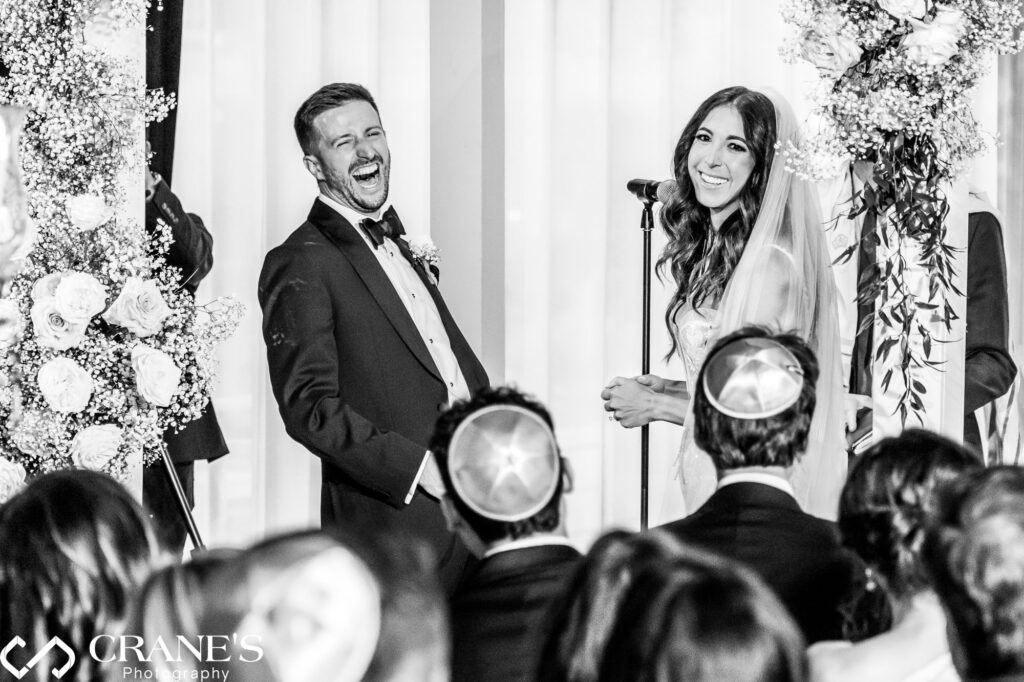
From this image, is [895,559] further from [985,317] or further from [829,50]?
[985,317]

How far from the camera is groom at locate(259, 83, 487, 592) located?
12.6ft

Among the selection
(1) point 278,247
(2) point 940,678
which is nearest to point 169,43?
(1) point 278,247

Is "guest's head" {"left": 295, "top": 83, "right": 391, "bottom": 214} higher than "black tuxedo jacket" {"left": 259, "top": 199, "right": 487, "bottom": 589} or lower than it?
higher

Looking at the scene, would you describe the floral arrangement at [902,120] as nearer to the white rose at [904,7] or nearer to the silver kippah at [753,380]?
the white rose at [904,7]

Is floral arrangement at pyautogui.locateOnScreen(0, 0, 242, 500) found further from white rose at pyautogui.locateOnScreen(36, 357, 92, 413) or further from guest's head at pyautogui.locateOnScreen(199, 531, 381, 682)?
guest's head at pyautogui.locateOnScreen(199, 531, 381, 682)

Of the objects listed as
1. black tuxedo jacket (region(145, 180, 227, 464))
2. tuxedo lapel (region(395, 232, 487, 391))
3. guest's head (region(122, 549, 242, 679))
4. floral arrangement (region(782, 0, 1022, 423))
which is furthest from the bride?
guest's head (region(122, 549, 242, 679))

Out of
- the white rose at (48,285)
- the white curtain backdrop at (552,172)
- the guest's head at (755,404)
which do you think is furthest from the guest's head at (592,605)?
the white curtain backdrop at (552,172)

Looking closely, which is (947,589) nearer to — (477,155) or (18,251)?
(18,251)

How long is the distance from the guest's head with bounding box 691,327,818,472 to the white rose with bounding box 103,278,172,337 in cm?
157

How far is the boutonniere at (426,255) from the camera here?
13.8 feet

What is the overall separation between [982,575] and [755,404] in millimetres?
804

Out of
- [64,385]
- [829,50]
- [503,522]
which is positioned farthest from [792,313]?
[64,385]

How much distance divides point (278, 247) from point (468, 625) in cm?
216

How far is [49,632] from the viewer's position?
197 centimetres
